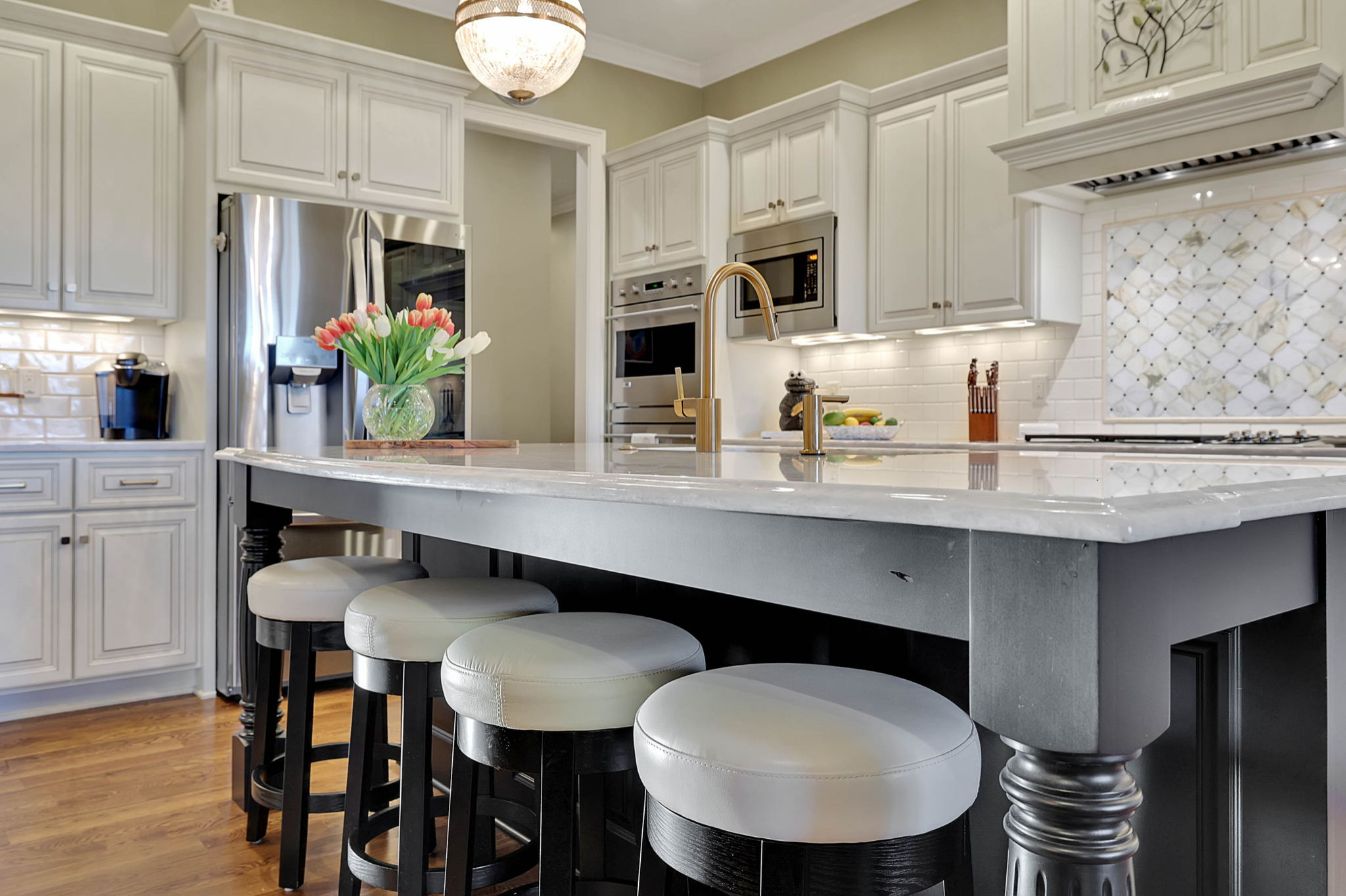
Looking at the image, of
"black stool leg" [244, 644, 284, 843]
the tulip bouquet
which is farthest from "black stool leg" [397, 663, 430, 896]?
the tulip bouquet

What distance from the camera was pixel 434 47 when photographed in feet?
14.9

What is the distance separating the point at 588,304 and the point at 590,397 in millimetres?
488

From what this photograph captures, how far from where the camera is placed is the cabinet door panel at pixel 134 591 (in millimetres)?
3379

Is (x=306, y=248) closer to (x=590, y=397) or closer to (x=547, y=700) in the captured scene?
(x=590, y=397)

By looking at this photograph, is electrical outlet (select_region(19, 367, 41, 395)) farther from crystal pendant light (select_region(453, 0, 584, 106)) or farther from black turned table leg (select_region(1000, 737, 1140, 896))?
black turned table leg (select_region(1000, 737, 1140, 896))

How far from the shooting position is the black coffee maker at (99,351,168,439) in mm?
3674

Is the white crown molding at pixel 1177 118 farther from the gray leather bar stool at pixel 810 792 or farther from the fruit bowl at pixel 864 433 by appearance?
the gray leather bar stool at pixel 810 792

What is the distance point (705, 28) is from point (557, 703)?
4.47 meters

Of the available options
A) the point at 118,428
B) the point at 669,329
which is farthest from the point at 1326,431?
the point at 118,428

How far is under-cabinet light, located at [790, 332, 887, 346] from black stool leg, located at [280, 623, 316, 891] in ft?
9.20

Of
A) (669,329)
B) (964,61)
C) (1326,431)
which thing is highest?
(964,61)

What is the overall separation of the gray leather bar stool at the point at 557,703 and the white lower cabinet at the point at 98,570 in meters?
2.68

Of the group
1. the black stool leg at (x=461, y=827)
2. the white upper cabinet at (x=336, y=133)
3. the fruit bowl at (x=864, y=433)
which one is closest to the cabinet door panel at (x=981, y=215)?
the fruit bowl at (x=864, y=433)

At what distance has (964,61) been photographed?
148 inches
